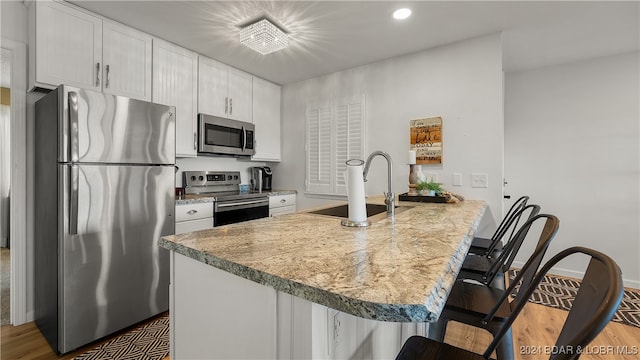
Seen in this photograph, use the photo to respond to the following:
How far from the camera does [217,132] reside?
3.05 meters

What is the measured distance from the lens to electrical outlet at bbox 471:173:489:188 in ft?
8.14

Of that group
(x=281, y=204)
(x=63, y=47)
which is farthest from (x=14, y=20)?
(x=281, y=204)

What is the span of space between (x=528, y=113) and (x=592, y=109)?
54 centimetres

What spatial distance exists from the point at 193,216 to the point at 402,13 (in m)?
2.40

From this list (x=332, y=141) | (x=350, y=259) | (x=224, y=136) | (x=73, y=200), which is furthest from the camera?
(x=332, y=141)

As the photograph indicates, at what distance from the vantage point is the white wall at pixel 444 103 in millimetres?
2447

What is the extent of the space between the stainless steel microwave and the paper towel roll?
214 centimetres

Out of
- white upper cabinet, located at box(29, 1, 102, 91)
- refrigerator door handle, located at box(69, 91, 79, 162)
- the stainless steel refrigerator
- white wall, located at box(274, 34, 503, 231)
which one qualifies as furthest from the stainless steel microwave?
refrigerator door handle, located at box(69, 91, 79, 162)

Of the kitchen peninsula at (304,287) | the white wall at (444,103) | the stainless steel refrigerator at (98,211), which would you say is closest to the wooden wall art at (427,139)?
the white wall at (444,103)

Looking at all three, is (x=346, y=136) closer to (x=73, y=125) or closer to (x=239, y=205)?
(x=239, y=205)

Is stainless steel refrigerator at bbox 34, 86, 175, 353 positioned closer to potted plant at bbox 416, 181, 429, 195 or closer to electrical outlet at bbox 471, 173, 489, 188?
potted plant at bbox 416, 181, 429, 195

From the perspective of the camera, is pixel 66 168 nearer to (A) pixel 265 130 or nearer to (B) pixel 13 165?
(B) pixel 13 165

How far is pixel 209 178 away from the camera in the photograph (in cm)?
330

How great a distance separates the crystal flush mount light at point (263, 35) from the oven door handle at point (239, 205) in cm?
148
